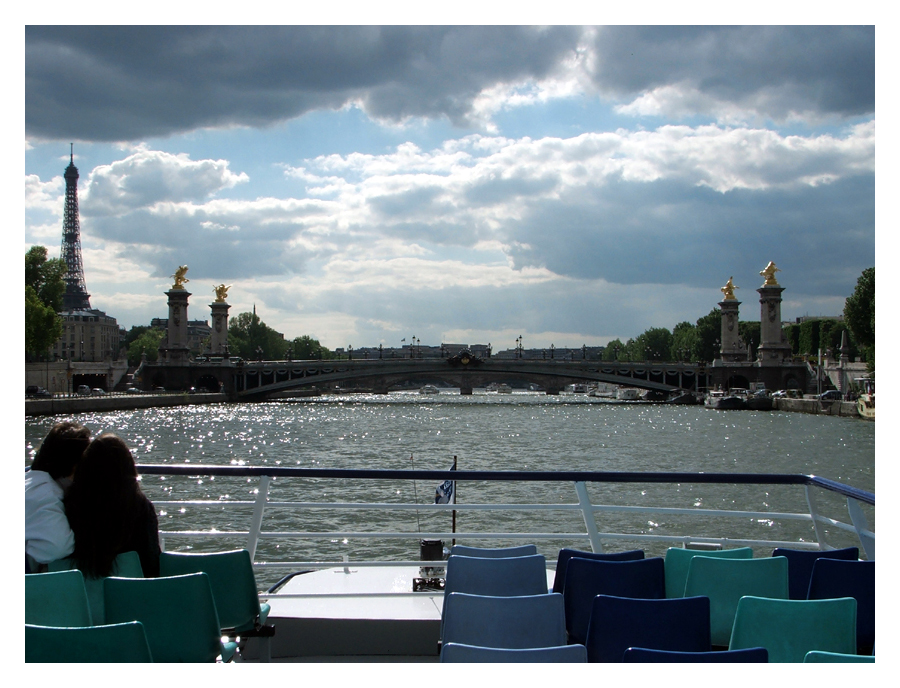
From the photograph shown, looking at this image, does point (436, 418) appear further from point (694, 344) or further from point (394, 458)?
point (694, 344)

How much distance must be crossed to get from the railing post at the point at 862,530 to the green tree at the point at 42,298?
43.1m

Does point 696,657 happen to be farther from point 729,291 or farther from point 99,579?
point 729,291

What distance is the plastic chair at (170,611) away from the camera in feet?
7.69

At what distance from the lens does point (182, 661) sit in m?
2.43

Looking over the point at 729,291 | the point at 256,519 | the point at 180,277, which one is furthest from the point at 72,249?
the point at 256,519

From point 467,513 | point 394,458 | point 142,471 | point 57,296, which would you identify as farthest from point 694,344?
point 142,471

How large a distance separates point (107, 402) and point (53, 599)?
155 ft

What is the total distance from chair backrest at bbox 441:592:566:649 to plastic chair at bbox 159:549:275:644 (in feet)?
3.16

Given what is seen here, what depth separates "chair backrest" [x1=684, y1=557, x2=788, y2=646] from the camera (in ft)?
8.98

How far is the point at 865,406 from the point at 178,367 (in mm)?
49559

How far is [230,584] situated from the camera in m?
2.89

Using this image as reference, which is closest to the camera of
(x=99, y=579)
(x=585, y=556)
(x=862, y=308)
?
(x=99, y=579)

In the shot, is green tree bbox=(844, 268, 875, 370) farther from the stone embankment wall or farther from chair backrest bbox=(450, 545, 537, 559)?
chair backrest bbox=(450, 545, 537, 559)
